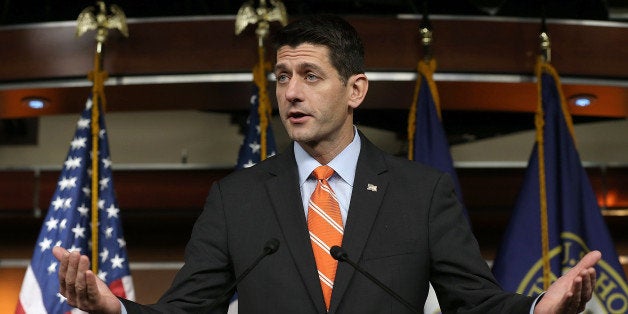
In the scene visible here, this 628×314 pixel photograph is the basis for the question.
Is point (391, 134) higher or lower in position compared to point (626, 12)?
lower

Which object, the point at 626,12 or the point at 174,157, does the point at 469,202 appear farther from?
the point at 174,157

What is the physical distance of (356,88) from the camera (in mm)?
2293

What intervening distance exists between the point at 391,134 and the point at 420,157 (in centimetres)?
89

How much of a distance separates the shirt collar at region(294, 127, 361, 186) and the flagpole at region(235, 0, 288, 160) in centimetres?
141

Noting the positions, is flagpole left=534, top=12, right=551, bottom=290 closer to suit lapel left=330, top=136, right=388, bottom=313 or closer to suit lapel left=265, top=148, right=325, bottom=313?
suit lapel left=330, top=136, right=388, bottom=313

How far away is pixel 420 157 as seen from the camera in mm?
3725

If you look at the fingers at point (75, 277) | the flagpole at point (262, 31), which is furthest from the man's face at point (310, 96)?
the flagpole at point (262, 31)

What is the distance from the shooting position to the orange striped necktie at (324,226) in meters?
2.02

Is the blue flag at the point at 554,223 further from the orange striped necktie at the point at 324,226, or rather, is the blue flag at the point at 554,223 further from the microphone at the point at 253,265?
the microphone at the point at 253,265

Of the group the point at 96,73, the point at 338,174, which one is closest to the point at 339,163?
the point at 338,174

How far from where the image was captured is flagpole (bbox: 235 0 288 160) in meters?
3.61

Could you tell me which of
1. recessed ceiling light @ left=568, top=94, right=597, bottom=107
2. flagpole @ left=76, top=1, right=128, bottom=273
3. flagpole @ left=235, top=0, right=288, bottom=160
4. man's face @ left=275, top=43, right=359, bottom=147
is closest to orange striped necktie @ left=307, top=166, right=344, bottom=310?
man's face @ left=275, top=43, right=359, bottom=147

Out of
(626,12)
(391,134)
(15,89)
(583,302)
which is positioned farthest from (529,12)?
(583,302)

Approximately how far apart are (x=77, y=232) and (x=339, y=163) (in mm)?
1772
